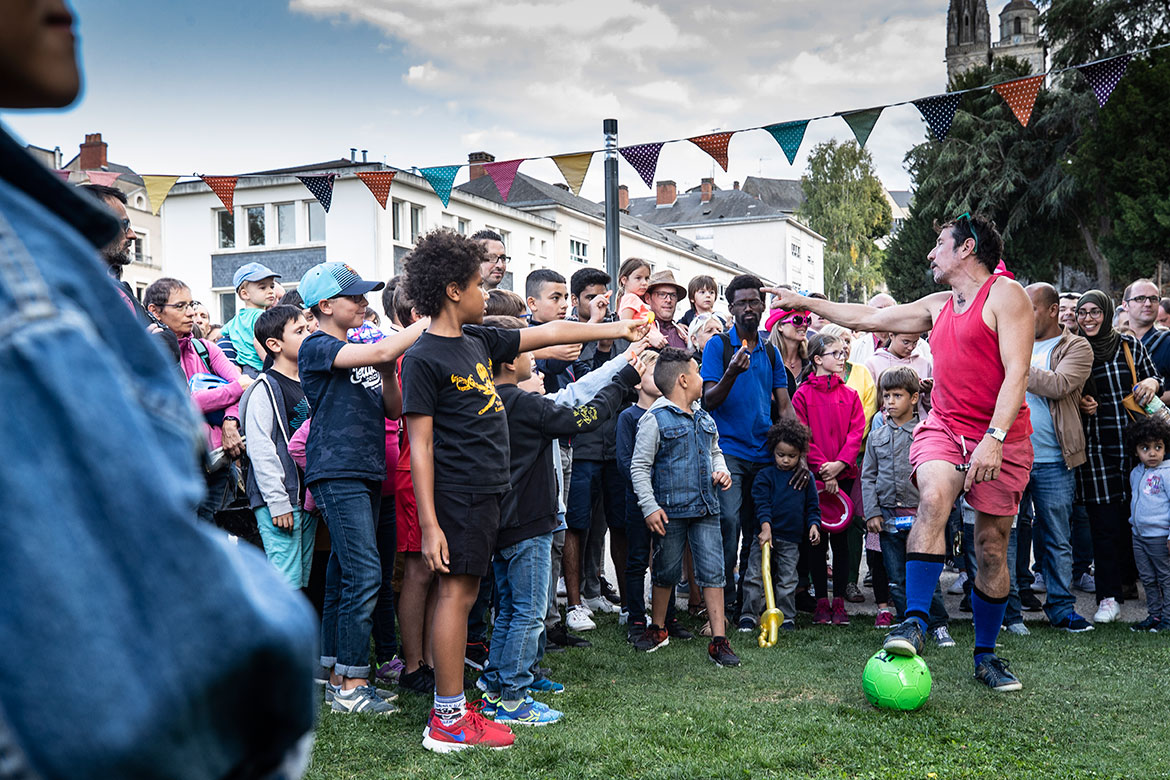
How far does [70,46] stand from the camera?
850 millimetres

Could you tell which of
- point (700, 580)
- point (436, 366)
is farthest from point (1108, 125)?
point (436, 366)

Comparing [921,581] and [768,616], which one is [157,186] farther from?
[921,581]

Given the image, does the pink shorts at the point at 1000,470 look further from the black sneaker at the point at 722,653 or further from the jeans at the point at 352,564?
the jeans at the point at 352,564

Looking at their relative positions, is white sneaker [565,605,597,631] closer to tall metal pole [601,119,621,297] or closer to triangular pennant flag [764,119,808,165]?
tall metal pole [601,119,621,297]

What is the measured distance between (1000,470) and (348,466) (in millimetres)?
3494

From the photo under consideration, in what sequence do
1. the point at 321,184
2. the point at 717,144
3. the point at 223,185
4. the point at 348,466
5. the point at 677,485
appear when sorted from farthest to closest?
the point at 321,184, the point at 223,185, the point at 717,144, the point at 677,485, the point at 348,466

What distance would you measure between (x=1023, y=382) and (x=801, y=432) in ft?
6.56

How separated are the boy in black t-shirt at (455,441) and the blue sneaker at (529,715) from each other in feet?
0.59

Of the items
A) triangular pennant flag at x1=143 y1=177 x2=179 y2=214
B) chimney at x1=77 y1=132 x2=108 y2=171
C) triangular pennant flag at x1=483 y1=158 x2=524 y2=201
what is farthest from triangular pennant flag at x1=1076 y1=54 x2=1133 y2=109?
chimney at x1=77 y1=132 x2=108 y2=171

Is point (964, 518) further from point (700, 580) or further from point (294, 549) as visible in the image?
point (294, 549)

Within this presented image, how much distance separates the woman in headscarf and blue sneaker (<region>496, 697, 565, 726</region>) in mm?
4802

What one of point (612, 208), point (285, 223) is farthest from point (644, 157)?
point (285, 223)

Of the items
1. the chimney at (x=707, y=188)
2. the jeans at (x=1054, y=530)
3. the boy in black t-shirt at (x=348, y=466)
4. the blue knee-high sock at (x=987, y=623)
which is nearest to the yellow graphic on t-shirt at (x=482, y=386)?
the boy in black t-shirt at (x=348, y=466)

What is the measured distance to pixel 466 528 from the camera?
455cm
